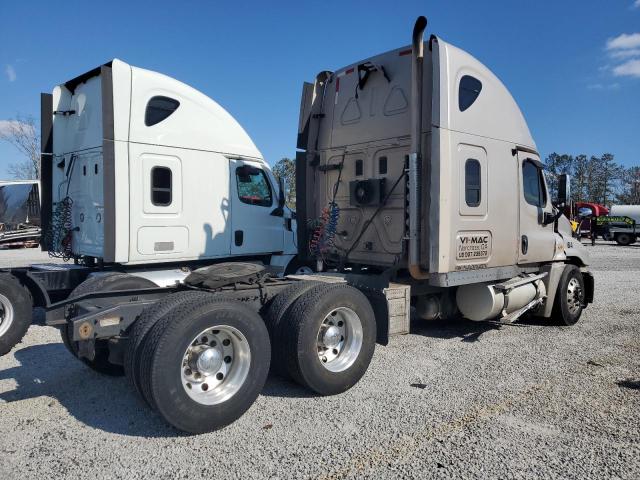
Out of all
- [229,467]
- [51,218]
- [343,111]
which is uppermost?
[343,111]

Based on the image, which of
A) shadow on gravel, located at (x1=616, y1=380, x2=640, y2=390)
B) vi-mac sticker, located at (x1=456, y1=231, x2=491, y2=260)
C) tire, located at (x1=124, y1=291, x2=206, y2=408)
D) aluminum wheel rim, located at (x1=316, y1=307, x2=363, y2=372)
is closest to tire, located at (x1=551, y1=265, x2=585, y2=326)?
vi-mac sticker, located at (x1=456, y1=231, x2=491, y2=260)

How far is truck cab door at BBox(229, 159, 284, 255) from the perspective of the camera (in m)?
8.26

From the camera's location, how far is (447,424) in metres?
3.92

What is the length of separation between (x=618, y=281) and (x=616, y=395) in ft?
32.4

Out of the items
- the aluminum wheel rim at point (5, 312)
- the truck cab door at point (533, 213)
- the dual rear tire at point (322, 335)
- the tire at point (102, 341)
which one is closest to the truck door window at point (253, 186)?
the tire at point (102, 341)

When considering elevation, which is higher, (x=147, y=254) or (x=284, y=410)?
(x=147, y=254)

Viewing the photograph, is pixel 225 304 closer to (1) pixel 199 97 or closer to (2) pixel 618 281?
(1) pixel 199 97

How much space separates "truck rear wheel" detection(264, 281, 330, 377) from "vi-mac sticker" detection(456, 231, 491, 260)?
1.88 m

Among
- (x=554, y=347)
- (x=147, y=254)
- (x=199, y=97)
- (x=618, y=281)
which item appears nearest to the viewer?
(x=554, y=347)

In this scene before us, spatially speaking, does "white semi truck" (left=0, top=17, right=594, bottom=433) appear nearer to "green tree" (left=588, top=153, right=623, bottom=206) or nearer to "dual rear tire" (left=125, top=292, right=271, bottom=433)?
"dual rear tire" (left=125, top=292, right=271, bottom=433)

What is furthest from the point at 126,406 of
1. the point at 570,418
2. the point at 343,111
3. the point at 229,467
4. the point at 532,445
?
the point at 343,111

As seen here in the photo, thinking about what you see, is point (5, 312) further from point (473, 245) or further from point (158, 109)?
point (473, 245)

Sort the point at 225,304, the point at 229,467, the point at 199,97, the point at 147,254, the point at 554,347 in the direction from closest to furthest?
the point at 229,467
the point at 225,304
the point at 554,347
the point at 147,254
the point at 199,97

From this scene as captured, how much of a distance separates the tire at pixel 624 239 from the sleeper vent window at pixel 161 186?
1324 inches
